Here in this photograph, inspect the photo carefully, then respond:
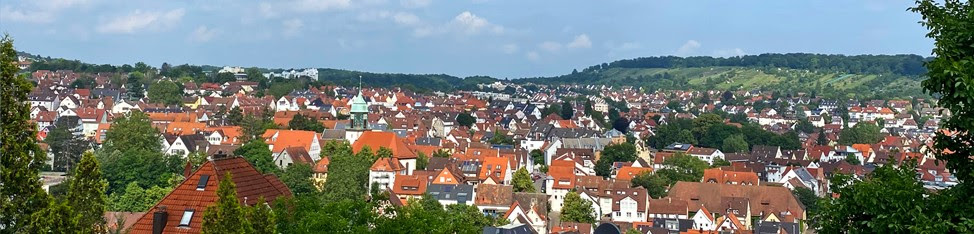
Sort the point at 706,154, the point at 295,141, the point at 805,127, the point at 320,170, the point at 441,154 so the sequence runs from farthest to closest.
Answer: the point at 805,127, the point at 706,154, the point at 441,154, the point at 295,141, the point at 320,170

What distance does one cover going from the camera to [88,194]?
12102 mm

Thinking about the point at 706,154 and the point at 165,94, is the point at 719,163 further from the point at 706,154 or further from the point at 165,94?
the point at 165,94

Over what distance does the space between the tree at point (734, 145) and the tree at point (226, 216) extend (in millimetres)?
80657

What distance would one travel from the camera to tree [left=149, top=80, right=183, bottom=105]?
100688mm

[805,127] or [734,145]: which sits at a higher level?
[734,145]

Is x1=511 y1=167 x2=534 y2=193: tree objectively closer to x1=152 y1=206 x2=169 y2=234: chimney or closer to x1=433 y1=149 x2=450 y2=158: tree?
x1=433 y1=149 x2=450 y2=158: tree

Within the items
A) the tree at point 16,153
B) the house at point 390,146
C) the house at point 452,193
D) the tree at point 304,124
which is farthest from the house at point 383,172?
the tree at point 16,153

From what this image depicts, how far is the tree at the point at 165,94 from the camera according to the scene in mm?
100688

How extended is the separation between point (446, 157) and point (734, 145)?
1370 inches

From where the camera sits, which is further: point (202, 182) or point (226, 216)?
point (202, 182)

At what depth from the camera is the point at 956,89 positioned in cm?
697

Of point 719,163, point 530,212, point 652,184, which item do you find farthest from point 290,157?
point 719,163

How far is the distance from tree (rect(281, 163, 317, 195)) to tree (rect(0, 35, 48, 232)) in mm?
34620

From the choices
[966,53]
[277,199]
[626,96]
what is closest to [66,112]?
[277,199]
